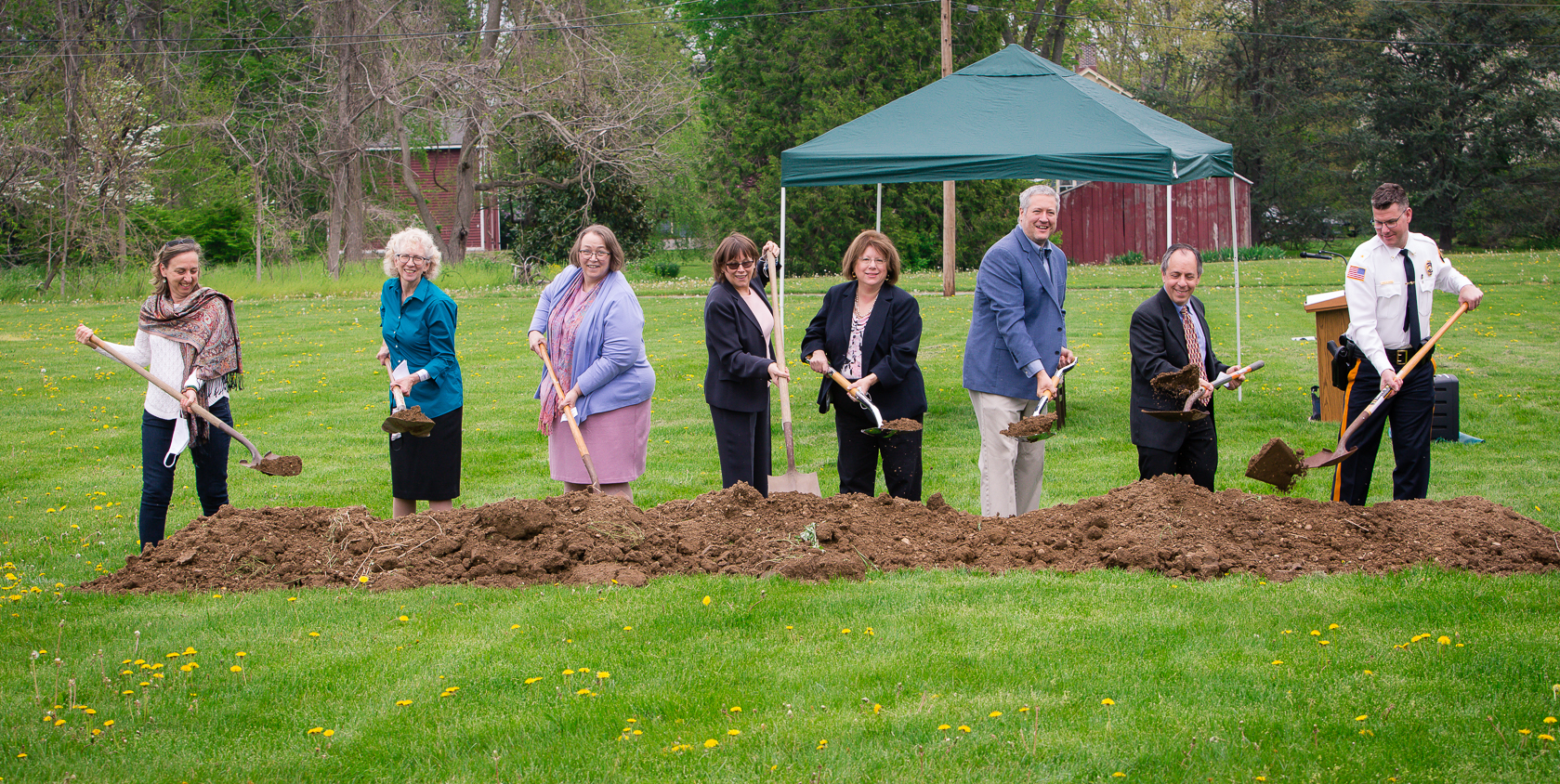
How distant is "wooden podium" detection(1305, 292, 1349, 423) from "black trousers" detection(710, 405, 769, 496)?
510cm

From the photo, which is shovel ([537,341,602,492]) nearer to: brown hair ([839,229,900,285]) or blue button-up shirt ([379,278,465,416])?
blue button-up shirt ([379,278,465,416])

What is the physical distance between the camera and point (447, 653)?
14.6 ft

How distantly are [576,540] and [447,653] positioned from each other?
122cm

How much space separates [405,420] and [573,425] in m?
0.82

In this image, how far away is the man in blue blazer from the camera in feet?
19.2

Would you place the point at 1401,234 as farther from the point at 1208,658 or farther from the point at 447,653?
the point at 447,653

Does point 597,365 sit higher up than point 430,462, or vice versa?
point 597,365

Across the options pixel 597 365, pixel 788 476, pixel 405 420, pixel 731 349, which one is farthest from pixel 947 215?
pixel 405 420

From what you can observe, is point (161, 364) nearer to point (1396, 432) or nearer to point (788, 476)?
point (788, 476)

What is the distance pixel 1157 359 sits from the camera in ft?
18.8

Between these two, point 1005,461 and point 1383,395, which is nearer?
point 1383,395

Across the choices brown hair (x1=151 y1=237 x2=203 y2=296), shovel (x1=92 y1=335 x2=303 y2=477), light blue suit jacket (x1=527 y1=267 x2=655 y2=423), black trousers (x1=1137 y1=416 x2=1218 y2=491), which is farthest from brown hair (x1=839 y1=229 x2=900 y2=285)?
brown hair (x1=151 y1=237 x2=203 y2=296)

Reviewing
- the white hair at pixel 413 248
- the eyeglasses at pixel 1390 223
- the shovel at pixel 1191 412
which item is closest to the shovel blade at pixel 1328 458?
the shovel at pixel 1191 412

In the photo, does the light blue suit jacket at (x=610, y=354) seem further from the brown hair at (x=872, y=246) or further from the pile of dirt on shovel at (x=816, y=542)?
the brown hair at (x=872, y=246)
